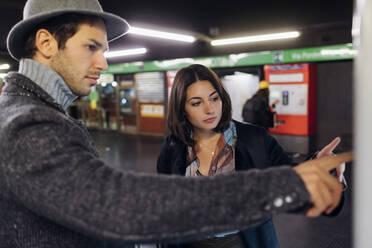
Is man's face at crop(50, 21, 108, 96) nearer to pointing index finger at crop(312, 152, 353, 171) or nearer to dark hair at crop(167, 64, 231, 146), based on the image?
pointing index finger at crop(312, 152, 353, 171)

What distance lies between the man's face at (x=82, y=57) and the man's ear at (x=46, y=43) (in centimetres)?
2

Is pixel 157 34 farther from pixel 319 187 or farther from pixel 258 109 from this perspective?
pixel 319 187

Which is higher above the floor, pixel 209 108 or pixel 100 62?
pixel 100 62

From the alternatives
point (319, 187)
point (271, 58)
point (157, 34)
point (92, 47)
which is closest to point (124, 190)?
point (319, 187)

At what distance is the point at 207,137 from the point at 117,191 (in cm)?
145

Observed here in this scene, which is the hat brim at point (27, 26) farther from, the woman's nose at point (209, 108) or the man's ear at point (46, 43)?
the woman's nose at point (209, 108)

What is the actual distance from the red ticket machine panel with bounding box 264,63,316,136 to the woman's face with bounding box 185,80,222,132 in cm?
570

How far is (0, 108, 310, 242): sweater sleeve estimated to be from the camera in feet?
2.00

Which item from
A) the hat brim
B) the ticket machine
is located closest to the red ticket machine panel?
the ticket machine

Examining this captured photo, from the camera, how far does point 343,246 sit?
10.4ft

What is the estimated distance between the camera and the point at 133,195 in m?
0.63

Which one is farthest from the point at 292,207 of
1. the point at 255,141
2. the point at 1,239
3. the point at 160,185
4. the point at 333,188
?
the point at 255,141

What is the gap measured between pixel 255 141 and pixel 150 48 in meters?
8.18

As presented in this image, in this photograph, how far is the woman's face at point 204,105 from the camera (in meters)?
1.95
